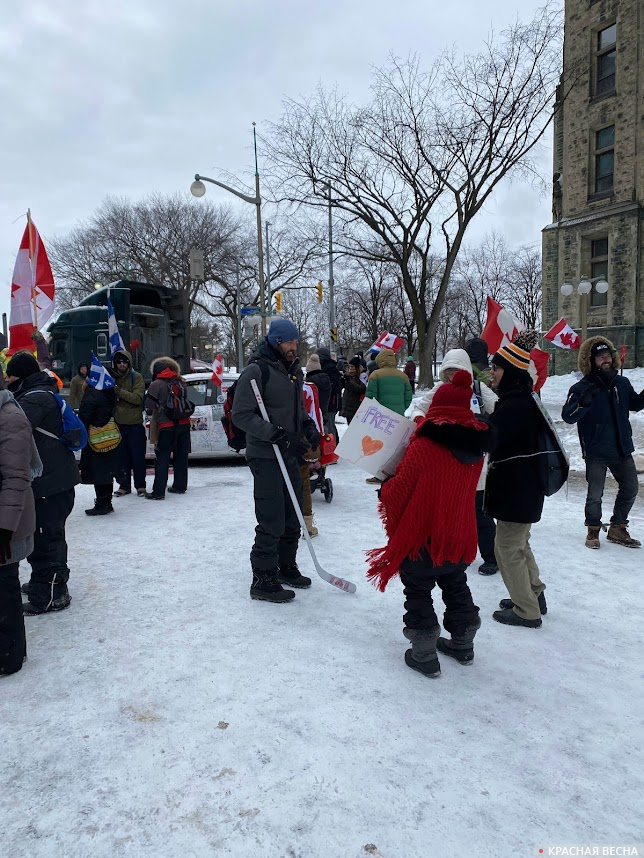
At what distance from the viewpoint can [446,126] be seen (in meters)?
20.4

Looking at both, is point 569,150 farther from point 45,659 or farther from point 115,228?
point 45,659

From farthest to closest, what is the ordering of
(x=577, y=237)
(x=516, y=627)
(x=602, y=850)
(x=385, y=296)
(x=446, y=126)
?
1. (x=385, y=296)
2. (x=577, y=237)
3. (x=446, y=126)
4. (x=516, y=627)
5. (x=602, y=850)

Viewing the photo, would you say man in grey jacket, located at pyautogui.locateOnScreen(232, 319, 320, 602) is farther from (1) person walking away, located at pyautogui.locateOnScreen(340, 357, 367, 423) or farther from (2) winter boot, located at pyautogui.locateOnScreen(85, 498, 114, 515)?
(1) person walking away, located at pyautogui.locateOnScreen(340, 357, 367, 423)

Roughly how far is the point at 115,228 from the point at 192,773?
38.1 m

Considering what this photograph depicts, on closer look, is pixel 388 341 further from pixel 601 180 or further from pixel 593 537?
pixel 601 180

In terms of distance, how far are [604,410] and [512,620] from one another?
8.18ft

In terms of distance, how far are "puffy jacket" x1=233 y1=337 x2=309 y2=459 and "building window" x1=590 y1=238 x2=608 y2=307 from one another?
2973cm

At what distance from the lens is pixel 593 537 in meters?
5.77

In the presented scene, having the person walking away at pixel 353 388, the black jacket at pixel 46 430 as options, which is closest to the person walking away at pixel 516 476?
the black jacket at pixel 46 430

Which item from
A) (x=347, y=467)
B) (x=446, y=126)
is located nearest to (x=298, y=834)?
(x=347, y=467)

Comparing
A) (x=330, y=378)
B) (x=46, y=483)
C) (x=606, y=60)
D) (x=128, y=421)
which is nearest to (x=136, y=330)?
(x=330, y=378)

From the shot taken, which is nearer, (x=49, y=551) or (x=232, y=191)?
(x=49, y=551)

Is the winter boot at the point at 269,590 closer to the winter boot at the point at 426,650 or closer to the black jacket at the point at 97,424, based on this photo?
the winter boot at the point at 426,650

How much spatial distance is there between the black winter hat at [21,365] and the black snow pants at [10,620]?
1.42 metres
